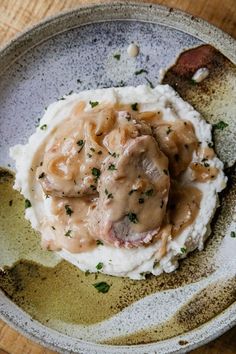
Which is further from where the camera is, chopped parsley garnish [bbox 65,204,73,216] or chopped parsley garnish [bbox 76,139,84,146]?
chopped parsley garnish [bbox 65,204,73,216]

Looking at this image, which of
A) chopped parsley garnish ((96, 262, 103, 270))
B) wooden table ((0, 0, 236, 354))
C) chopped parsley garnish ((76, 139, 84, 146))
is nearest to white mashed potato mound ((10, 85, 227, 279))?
chopped parsley garnish ((96, 262, 103, 270))

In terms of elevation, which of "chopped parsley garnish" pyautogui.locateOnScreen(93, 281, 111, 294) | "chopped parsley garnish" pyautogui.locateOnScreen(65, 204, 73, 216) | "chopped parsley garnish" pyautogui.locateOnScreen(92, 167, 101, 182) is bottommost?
"chopped parsley garnish" pyautogui.locateOnScreen(93, 281, 111, 294)

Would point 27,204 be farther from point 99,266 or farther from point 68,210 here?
point 99,266

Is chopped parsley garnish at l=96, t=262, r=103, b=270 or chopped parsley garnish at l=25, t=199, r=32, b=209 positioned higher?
chopped parsley garnish at l=25, t=199, r=32, b=209

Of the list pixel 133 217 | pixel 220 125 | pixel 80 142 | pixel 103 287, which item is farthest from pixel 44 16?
pixel 103 287

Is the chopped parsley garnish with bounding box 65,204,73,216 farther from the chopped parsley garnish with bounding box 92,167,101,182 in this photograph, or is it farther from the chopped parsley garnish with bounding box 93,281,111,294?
the chopped parsley garnish with bounding box 93,281,111,294

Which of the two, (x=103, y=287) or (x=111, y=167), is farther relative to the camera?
(x=103, y=287)

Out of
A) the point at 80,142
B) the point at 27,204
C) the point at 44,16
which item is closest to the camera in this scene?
the point at 80,142
